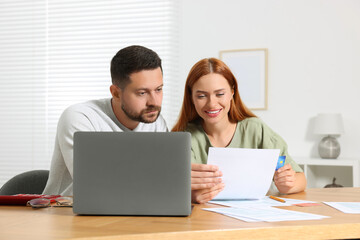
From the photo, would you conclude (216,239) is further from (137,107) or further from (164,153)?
(137,107)

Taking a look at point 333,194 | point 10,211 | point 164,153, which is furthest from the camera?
point 333,194

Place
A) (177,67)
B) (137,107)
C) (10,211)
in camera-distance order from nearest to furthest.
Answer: (10,211) → (137,107) → (177,67)

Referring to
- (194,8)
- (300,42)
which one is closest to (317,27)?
(300,42)

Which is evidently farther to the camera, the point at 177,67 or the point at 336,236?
the point at 177,67

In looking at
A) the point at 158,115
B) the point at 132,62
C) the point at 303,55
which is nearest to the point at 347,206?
the point at 158,115

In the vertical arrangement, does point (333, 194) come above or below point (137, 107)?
below

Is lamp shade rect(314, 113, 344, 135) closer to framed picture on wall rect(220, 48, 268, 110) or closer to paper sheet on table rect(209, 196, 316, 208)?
framed picture on wall rect(220, 48, 268, 110)

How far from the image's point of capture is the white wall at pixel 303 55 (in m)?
4.13

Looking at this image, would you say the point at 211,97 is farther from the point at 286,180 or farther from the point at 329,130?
the point at 329,130

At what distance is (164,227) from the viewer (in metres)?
1.16

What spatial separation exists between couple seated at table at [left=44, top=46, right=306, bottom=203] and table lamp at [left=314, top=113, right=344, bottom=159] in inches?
75.5

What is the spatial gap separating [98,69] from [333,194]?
3.34m

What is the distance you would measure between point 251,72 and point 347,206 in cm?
298

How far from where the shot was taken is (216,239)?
113 cm
